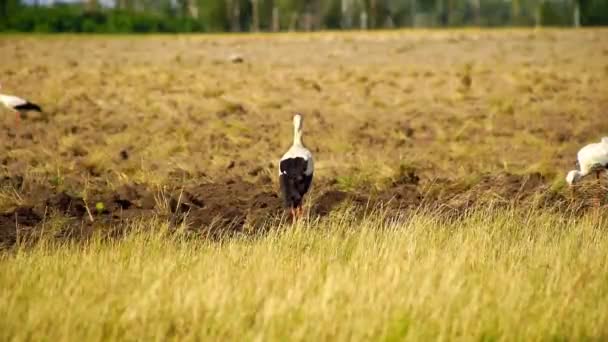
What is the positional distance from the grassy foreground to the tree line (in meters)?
59.7

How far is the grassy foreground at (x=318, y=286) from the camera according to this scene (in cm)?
671

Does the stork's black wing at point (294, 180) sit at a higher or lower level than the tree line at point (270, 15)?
lower

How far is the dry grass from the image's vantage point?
273 inches

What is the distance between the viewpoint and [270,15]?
10194 cm

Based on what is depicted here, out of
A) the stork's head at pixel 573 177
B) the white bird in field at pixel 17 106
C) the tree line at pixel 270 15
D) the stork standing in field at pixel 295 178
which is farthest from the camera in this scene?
the tree line at pixel 270 15

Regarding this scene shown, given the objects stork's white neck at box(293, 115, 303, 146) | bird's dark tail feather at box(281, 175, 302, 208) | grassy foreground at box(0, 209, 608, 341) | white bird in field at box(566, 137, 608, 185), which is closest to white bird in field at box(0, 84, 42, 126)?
stork's white neck at box(293, 115, 303, 146)

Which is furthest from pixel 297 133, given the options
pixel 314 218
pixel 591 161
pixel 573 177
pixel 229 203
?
pixel 591 161

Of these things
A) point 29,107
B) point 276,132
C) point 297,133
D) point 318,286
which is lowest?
point 276,132

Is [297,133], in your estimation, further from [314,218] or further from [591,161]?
[591,161]

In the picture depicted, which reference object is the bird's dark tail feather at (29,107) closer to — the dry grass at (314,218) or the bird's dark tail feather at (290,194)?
the dry grass at (314,218)

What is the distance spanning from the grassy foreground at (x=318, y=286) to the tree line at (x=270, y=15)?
59.7 m

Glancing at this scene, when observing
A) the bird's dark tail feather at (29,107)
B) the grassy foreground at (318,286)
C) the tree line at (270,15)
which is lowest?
the grassy foreground at (318,286)

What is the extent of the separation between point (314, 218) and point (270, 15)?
92080 mm

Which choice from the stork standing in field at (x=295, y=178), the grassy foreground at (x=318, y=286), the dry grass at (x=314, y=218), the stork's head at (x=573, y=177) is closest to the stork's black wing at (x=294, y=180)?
the stork standing in field at (x=295, y=178)
